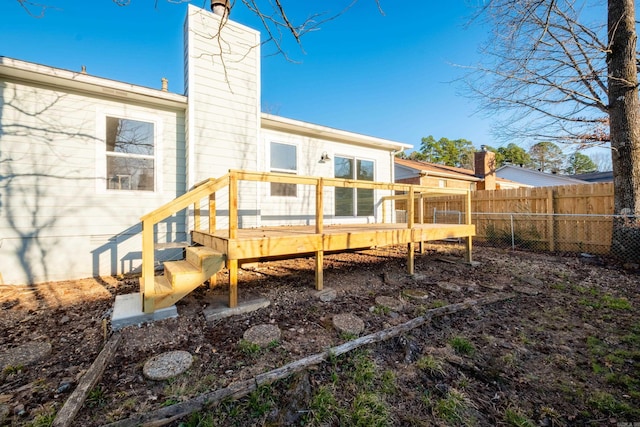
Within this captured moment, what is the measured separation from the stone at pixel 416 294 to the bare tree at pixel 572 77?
5.30m

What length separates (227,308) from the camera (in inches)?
132

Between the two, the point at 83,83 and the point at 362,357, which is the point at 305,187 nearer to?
the point at 83,83

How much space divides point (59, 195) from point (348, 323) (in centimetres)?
513

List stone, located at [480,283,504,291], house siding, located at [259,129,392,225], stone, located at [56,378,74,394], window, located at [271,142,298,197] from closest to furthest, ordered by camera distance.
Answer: stone, located at [56,378,74,394] < stone, located at [480,283,504,291] < house siding, located at [259,129,392,225] < window, located at [271,142,298,197]

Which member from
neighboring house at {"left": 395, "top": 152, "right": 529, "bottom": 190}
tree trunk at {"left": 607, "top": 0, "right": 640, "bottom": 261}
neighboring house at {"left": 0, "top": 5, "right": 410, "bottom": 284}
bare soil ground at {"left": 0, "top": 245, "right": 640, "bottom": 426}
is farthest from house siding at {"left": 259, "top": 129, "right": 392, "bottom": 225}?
neighboring house at {"left": 395, "top": 152, "right": 529, "bottom": 190}

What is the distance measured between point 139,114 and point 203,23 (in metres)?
2.23

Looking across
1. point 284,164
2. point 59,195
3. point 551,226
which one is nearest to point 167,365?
point 59,195

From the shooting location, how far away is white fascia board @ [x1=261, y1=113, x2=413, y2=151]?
20.3ft

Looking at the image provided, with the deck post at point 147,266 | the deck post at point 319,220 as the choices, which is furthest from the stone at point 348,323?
the deck post at point 147,266

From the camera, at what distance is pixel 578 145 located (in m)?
7.77

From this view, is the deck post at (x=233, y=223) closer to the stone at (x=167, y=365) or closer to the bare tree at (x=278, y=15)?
the stone at (x=167, y=365)

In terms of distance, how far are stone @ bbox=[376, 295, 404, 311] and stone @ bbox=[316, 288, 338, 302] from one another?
2.06 ft

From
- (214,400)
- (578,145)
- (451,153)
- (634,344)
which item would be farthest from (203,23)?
(451,153)

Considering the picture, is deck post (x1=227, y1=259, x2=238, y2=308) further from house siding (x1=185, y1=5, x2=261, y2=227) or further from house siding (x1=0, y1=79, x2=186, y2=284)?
house siding (x1=0, y1=79, x2=186, y2=284)
